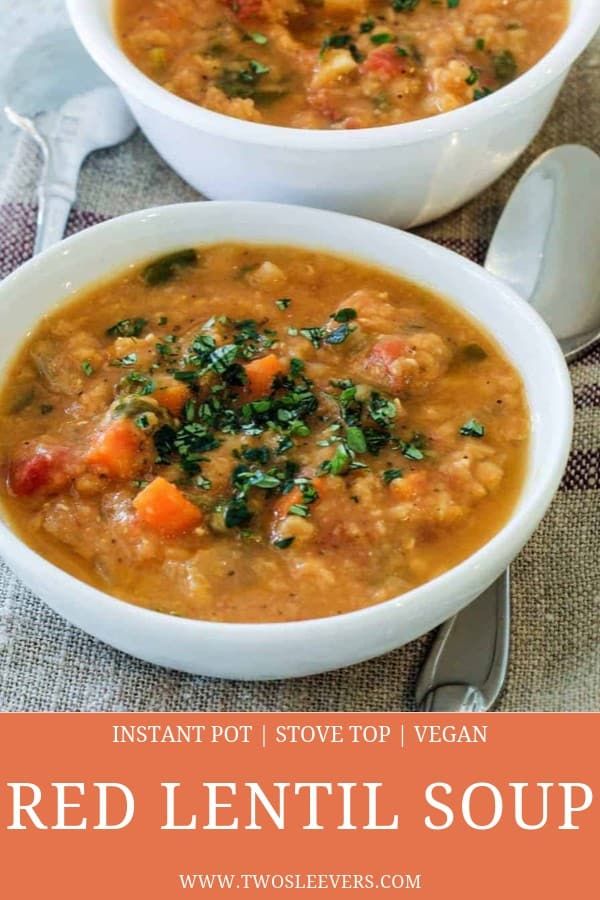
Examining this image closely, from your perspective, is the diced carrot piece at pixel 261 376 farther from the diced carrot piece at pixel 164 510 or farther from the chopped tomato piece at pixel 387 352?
the diced carrot piece at pixel 164 510

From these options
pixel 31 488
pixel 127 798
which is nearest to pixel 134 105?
pixel 31 488

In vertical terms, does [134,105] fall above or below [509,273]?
above

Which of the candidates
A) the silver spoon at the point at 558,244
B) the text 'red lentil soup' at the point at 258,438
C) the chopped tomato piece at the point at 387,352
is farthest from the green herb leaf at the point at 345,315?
the silver spoon at the point at 558,244

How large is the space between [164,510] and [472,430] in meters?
0.74

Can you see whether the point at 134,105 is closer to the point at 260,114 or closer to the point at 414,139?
the point at 260,114

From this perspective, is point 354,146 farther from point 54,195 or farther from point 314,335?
point 54,195

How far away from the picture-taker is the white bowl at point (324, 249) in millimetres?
2648

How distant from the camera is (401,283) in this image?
349 centimetres

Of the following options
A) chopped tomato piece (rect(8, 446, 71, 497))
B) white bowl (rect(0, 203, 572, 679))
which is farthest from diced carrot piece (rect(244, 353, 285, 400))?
white bowl (rect(0, 203, 572, 679))

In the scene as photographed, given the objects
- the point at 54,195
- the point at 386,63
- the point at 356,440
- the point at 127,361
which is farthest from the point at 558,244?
the point at 54,195

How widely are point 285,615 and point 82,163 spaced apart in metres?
2.21

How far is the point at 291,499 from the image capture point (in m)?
2.84

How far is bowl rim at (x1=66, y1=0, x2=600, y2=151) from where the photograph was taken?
3.59m

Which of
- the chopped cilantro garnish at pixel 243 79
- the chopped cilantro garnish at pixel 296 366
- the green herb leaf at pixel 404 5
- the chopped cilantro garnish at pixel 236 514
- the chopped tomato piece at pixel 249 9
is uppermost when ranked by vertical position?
the chopped tomato piece at pixel 249 9
